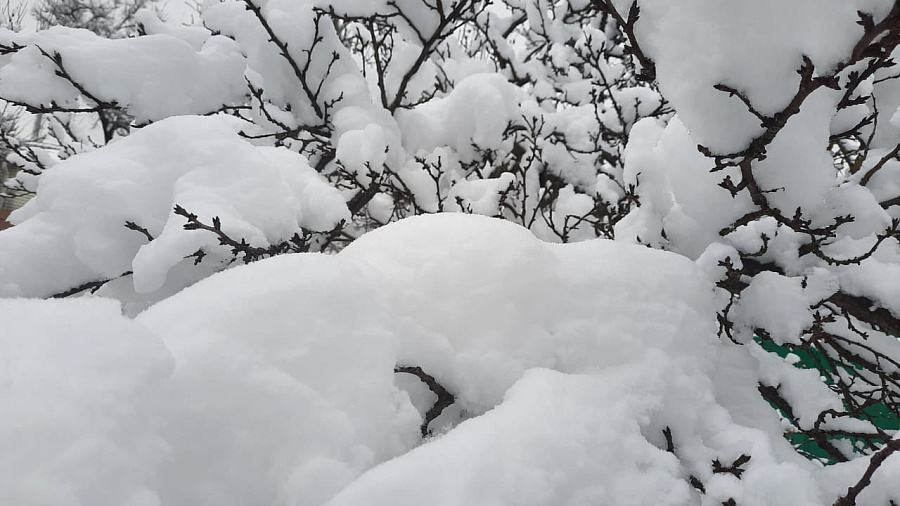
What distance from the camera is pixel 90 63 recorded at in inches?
94.7

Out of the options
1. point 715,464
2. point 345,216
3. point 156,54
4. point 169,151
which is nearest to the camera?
point 715,464

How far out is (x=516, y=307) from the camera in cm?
121

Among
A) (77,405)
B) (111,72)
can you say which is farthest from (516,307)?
(111,72)

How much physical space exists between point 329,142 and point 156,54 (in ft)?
3.53

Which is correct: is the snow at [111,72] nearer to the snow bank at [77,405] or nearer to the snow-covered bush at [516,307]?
the snow-covered bush at [516,307]

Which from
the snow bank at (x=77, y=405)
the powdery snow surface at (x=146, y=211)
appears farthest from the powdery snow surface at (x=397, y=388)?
the powdery snow surface at (x=146, y=211)

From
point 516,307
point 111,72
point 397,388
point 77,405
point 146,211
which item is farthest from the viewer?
point 111,72

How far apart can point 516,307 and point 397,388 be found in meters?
0.36

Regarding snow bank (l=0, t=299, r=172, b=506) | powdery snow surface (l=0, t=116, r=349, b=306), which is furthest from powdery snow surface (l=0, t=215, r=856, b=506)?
powdery snow surface (l=0, t=116, r=349, b=306)

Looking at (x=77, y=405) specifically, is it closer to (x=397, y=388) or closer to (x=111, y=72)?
(x=397, y=388)

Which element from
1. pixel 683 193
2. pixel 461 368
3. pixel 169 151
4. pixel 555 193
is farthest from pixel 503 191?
pixel 461 368

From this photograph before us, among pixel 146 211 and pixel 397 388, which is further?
pixel 146 211

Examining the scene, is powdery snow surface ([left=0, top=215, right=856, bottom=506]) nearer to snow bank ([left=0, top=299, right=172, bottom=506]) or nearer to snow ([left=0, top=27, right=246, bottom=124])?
snow bank ([left=0, top=299, right=172, bottom=506])

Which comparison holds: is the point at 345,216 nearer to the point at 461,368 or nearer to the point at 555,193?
the point at 461,368
